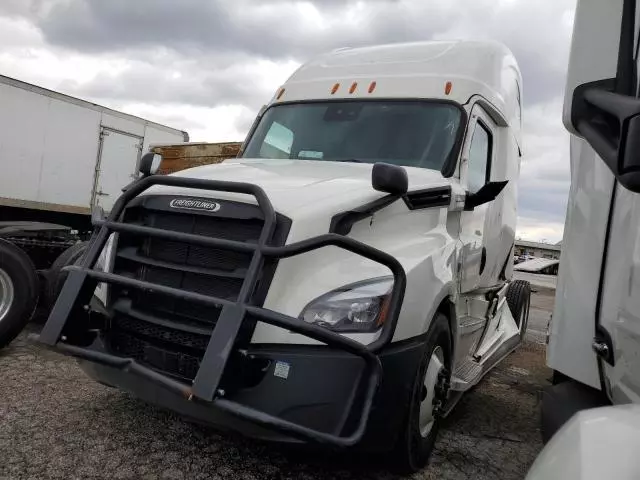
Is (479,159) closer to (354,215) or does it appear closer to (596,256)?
(354,215)

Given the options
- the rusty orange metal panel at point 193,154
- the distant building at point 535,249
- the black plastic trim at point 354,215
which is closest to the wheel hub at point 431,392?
the black plastic trim at point 354,215

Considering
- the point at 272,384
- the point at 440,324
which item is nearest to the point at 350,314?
the point at 272,384

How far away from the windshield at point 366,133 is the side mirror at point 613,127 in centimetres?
224

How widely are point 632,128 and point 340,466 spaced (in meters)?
2.59

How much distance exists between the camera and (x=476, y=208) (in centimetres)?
446

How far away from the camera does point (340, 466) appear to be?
326 cm

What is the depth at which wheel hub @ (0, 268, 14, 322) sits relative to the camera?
15.3 ft

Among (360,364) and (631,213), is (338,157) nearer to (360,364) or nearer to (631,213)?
(360,364)

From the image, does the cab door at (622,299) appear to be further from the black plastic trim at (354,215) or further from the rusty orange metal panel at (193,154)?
the rusty orange metal panel at (193,154)

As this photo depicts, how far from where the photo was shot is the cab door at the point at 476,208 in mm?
4125

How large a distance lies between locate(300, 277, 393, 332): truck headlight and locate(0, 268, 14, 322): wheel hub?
10.7ft

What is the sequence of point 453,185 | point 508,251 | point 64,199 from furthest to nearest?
point 64,199 → point 508,251 → point 453,185

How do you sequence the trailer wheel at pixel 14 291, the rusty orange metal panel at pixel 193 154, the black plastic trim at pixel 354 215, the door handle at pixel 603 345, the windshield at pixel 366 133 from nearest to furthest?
the door handle at pixel 603 345 < the black plastic trim at pixel 354 215 < the windshield at pixel 366 133 < the trailer wheel at pixel 14 291 < the rusty orange metal panel at pixel 193 154

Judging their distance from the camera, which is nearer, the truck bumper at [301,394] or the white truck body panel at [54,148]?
the truck bumper at [301,394]
